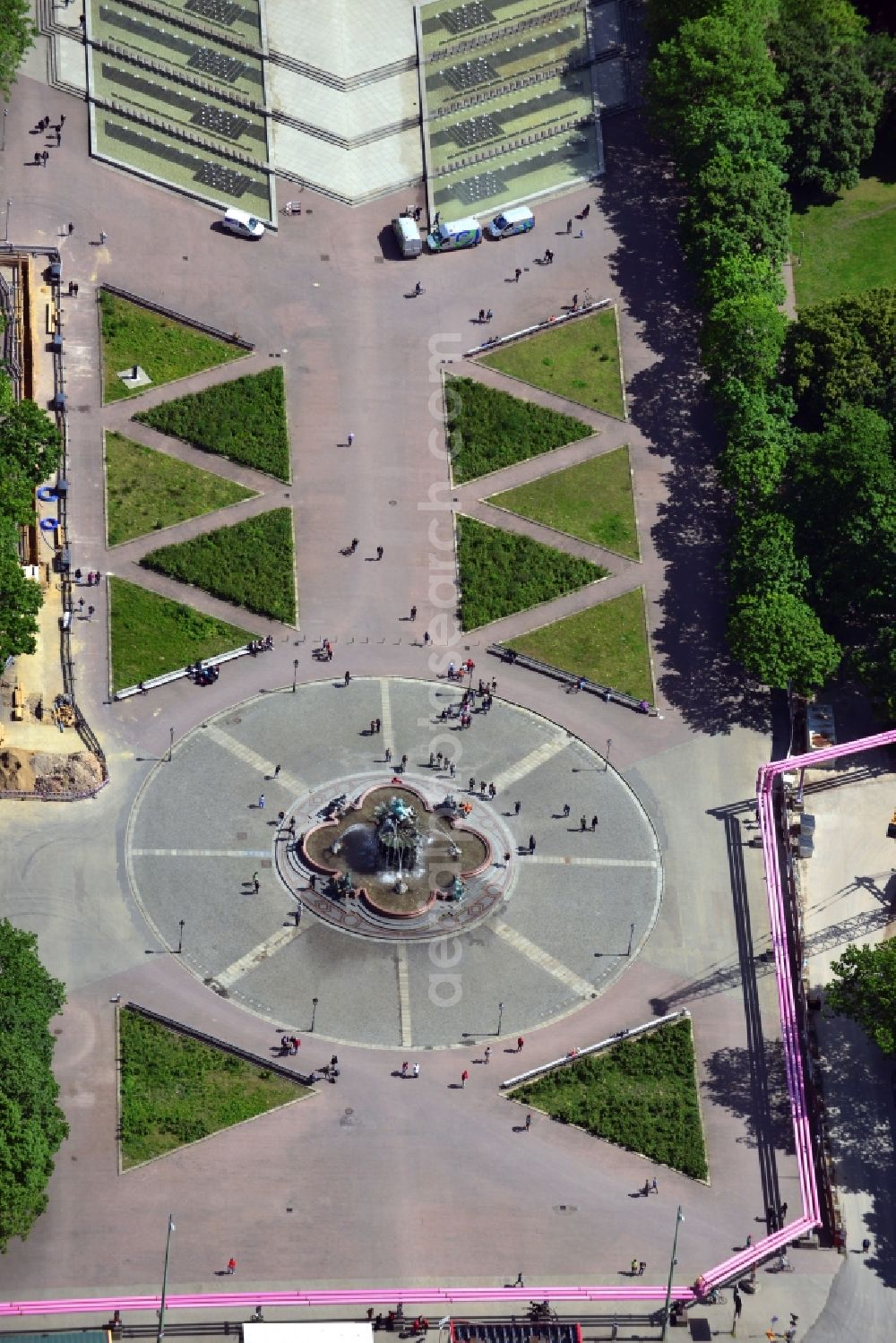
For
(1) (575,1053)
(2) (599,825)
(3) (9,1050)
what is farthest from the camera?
(2) (599,825)

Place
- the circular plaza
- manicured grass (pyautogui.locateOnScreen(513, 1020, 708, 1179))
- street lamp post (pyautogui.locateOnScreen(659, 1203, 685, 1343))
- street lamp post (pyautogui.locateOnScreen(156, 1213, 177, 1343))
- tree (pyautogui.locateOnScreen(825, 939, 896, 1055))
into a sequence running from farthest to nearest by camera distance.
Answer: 1. the circular plaza
2. tree (pyautogui.locateOnScreen(825, 939, 896, 1055))
3. manicured grass (pyautogui.locateOnScreen(513, 1020, 708, 1179))
4. street lamp post (pyautogui.locateOnScreen(659, 1203, 685, 1343))
5. street lamp post (pyautogui.locateOnScreen(156, 1213, 177, 1343))

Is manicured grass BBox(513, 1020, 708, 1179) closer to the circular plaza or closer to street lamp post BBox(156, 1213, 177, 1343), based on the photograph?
the circular plaza

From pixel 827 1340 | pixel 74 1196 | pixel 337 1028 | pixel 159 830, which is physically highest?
pixel 159 830

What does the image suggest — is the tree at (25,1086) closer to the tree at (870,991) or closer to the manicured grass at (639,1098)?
the manicured grass at (639,1098)

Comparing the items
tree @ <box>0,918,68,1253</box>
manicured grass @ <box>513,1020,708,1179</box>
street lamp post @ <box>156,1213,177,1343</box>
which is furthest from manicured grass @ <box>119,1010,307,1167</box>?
manicured grass @ <box>513,1020,708,1179</box>

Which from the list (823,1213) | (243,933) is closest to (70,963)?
(243,933)

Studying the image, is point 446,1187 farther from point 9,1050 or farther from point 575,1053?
point 9,1050

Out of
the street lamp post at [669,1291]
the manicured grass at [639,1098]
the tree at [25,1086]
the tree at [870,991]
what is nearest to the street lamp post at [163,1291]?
the tree at [25,1086]

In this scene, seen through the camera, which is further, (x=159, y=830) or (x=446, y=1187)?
(x=159, y=830)
